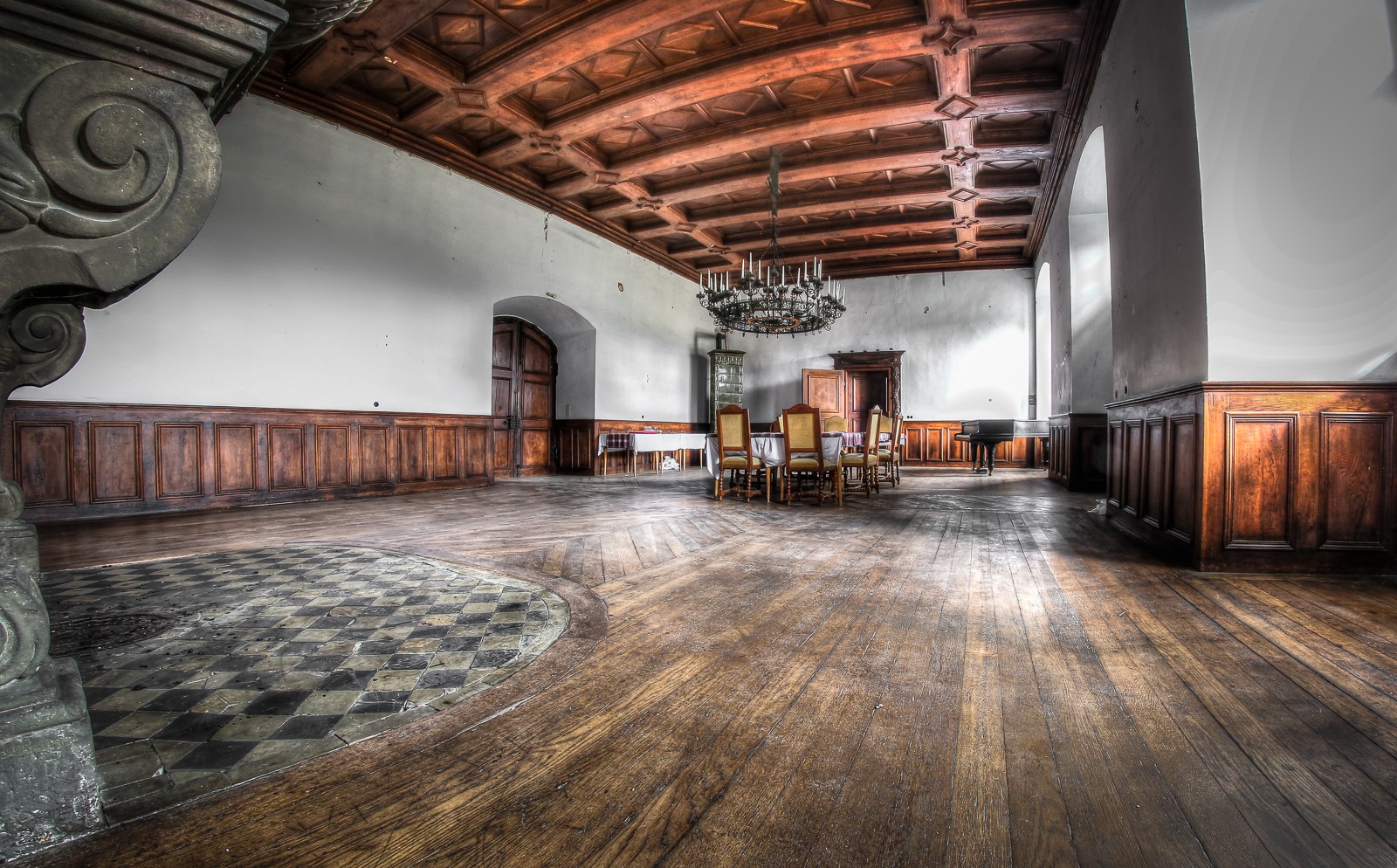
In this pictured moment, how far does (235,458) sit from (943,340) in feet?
38.8

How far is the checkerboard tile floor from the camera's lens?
1.19 metres

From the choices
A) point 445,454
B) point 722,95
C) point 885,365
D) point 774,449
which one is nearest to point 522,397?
point 445,454

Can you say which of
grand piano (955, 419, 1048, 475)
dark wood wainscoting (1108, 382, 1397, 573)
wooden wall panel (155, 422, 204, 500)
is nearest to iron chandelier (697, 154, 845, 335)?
grand piano (955, 419, 1048, 475)

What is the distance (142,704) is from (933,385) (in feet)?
41.3

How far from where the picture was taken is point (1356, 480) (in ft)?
8.86

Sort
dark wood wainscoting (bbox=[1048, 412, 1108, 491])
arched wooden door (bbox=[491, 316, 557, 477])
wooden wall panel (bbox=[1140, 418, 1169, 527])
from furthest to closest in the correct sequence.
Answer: arched wooden door (bbox=[491, 316, 557, 477]) < dark wood wainscoting (bbox=[1048, 412, 1108, 491]) < wooden wall panel (bbox=[1140, 418, 1169, 527])

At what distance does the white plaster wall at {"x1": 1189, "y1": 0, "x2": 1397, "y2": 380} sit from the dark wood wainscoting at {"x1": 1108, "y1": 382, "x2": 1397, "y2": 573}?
137 mm

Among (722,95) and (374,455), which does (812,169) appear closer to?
(722,95)

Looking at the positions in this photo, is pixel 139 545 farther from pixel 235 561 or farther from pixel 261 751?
pixel 261 751

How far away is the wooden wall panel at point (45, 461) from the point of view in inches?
163

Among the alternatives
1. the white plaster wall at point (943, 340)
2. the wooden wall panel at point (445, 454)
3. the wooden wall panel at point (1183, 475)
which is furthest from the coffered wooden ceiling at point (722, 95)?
the wooden wall panel at point (1183, 475)

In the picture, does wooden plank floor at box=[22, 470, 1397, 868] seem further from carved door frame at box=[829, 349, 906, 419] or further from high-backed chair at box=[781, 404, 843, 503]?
carved door frame at box=[829, 349, 906, 419]

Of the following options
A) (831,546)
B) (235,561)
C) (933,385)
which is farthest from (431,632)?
(933,385)

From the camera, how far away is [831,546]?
11.3 feet
